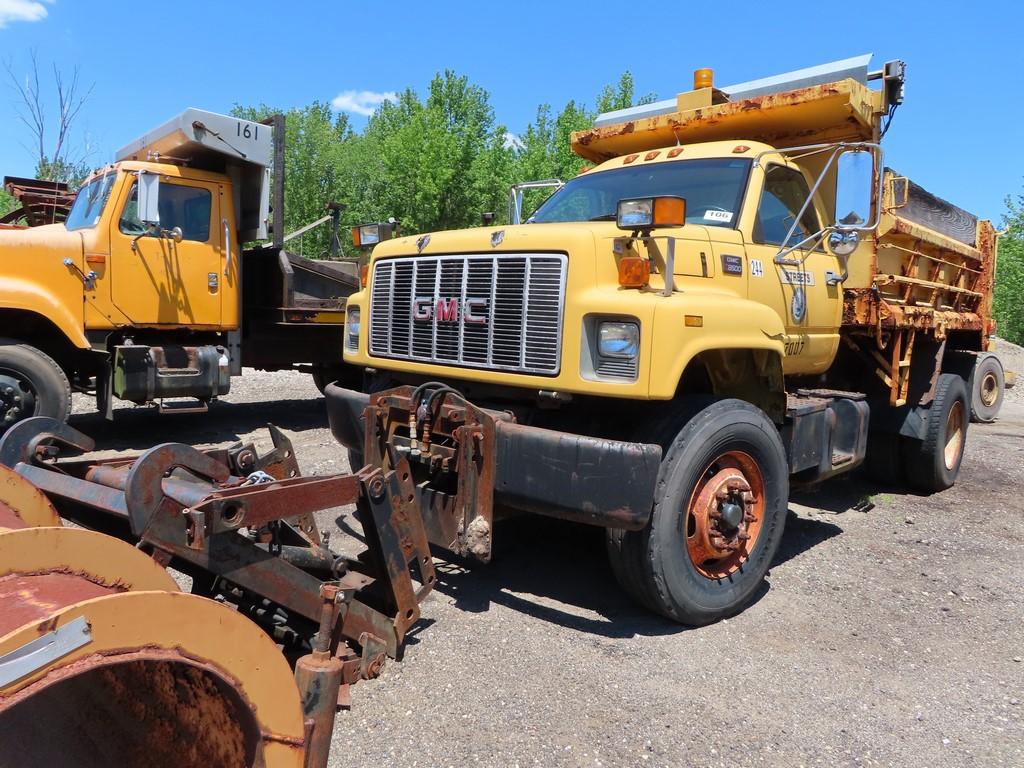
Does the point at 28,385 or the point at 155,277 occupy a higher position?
the point at 155,277

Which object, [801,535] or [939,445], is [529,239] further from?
[939,445]

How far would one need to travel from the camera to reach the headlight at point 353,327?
5.00 metres

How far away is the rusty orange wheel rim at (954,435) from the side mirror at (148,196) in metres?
7.55

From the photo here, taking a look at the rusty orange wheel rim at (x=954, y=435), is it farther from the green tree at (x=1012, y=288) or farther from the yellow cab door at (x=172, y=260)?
the green tree at (x=1012, y=288)

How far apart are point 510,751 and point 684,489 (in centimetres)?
147

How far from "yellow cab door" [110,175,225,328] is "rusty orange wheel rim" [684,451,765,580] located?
612 cm

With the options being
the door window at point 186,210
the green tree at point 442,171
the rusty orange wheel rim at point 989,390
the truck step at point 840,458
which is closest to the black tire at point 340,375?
the door window at point 186,210

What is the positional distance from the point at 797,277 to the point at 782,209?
45 cm

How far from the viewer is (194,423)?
9.34 metres

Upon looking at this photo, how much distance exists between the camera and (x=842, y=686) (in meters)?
3.37

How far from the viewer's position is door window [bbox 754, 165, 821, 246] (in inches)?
184

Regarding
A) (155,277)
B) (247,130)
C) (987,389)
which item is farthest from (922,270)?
(155,277)

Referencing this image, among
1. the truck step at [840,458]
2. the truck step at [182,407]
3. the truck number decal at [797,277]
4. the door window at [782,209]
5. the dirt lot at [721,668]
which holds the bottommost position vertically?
the dirt lot at [721,668]

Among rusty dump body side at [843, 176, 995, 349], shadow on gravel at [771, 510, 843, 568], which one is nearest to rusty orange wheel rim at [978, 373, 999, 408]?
rusty dump body side at [843, 176, 995, 349]
